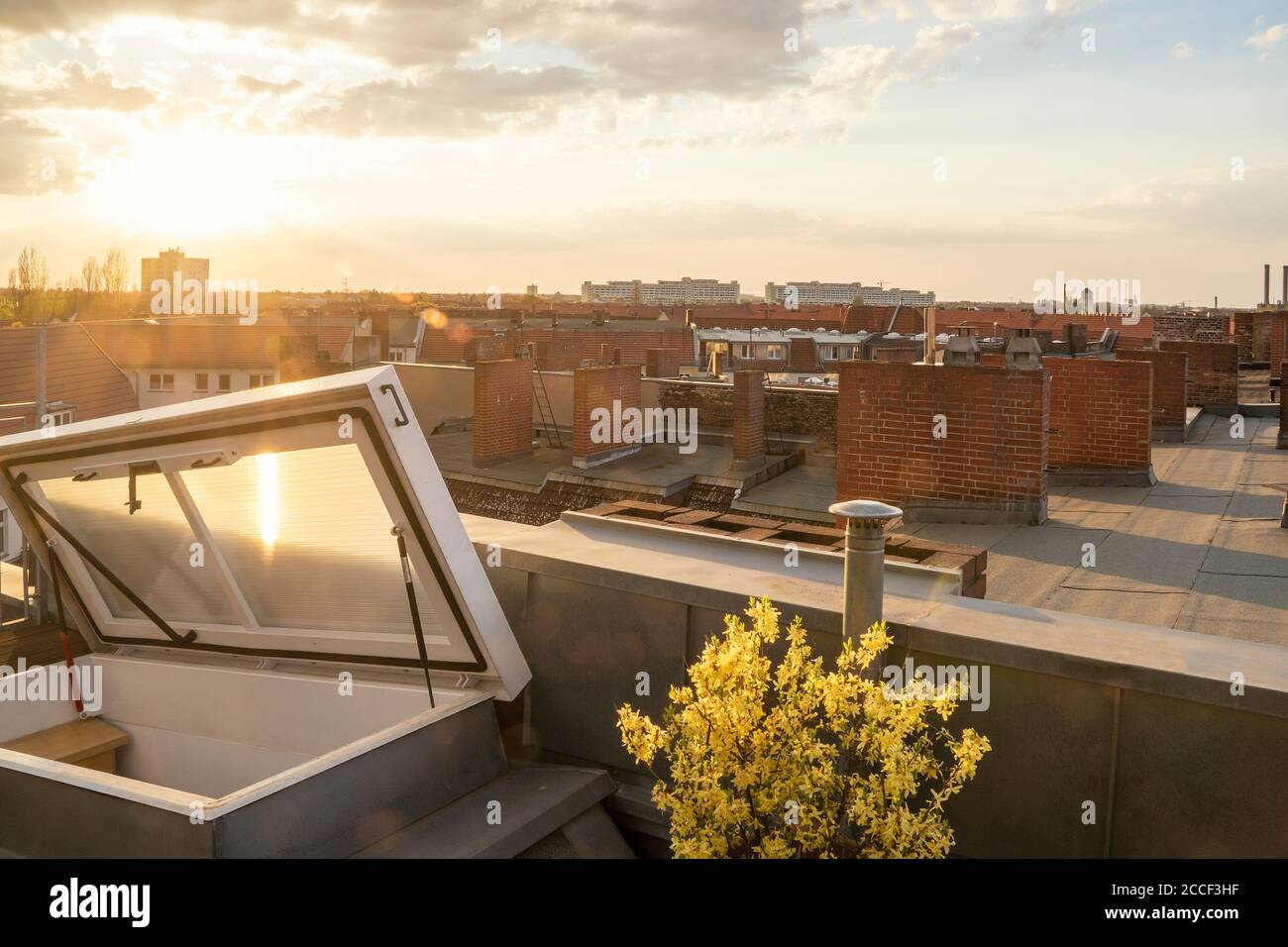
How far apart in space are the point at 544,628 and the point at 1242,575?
223 inches

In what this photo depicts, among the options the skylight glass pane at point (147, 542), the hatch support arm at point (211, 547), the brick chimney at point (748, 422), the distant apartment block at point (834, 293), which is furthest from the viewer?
the distant apartment block at point (834, 293)

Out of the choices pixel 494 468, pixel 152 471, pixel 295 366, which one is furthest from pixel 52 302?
pixel 152 471

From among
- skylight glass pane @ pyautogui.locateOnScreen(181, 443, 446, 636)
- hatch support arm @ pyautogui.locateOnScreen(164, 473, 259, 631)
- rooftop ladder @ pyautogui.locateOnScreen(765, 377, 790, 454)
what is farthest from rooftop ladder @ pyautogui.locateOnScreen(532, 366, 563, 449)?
skylight glass pane @ pyautogui.locateOnScreen(181, 443, 446, 636)

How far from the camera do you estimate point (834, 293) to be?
179250 mm

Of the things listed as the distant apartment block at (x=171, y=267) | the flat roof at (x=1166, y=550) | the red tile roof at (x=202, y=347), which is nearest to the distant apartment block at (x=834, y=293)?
the distant apartment block at (x=171, y=267)

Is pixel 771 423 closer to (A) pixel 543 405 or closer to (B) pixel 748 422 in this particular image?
(B) pixel 748 422

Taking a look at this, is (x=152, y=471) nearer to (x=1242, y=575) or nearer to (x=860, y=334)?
(x=1242, y=575)

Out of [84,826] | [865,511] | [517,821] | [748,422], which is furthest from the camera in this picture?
[748,422]

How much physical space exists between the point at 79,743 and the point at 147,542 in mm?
1366

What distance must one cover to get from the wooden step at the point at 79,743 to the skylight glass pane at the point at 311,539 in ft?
4.64

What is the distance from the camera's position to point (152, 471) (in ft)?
16.3

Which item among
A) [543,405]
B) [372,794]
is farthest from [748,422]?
[372,794]

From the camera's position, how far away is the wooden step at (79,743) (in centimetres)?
582

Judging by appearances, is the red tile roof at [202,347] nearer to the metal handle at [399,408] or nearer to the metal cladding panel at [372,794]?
the metal cladding panel at [372,794]
